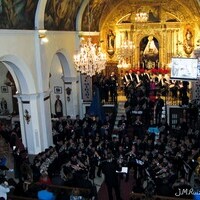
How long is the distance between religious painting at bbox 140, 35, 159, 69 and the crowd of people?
10539mm

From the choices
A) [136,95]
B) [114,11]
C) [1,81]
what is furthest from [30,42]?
[114,11]

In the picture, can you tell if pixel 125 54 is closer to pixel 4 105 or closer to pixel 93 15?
pixel 93 15

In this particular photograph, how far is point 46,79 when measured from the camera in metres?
16.8

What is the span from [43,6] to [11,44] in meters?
2.44

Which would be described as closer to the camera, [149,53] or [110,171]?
[110,171]

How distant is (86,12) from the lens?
70.3 feet

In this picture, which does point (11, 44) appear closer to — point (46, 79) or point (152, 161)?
point (46, 79)

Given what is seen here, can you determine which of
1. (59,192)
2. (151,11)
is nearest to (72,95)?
(151,11)

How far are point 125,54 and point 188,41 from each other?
14.7ft

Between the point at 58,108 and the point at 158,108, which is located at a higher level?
the point at 158,108

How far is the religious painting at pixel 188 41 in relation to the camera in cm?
2664

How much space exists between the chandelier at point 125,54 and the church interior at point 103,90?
0.07 m

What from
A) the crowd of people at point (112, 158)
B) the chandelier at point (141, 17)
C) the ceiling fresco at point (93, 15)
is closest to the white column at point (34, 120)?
the crowd of people at point (112, 158)

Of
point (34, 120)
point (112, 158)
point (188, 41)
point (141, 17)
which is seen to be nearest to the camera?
point (112, 158)
